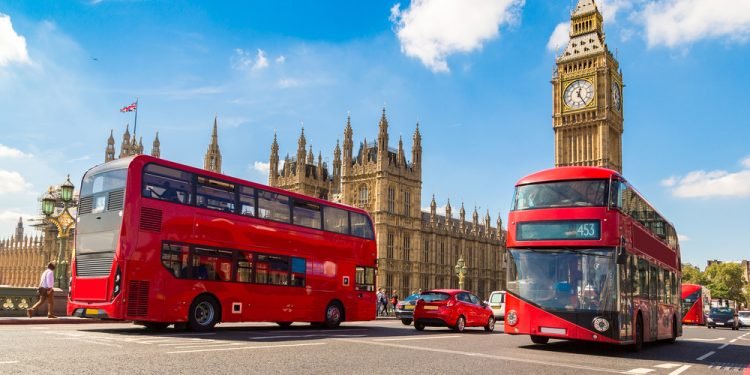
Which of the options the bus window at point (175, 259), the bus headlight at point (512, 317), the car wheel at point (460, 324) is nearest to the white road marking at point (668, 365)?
the bus headlight at point (512, 317)

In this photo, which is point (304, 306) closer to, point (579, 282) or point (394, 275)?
point (579, 282)

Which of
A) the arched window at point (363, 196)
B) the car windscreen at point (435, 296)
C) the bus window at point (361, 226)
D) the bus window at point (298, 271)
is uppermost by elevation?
the arched window at point (363, 196)

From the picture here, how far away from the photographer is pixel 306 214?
1892cm

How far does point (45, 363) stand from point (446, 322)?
1421cm

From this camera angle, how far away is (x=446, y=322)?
2061cm

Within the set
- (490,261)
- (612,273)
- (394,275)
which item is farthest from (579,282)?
(490,261)

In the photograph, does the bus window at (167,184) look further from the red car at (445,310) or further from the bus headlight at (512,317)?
the red car at (445,310)

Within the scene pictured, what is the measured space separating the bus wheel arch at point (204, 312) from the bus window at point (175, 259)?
88cm

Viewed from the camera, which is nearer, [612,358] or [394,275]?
[612,358]

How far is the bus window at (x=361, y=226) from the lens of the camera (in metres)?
20.9

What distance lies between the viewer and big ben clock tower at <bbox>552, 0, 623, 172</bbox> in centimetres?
7175

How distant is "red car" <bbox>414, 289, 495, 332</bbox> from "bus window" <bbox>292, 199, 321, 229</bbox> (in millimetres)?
4734

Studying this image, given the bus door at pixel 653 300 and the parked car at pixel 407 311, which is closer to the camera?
the bus door at pixel 653 300

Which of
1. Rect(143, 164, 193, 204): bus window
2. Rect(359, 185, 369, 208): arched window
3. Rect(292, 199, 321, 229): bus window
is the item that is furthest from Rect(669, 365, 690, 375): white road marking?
Rect(359, 185, 369, 208): arched window
